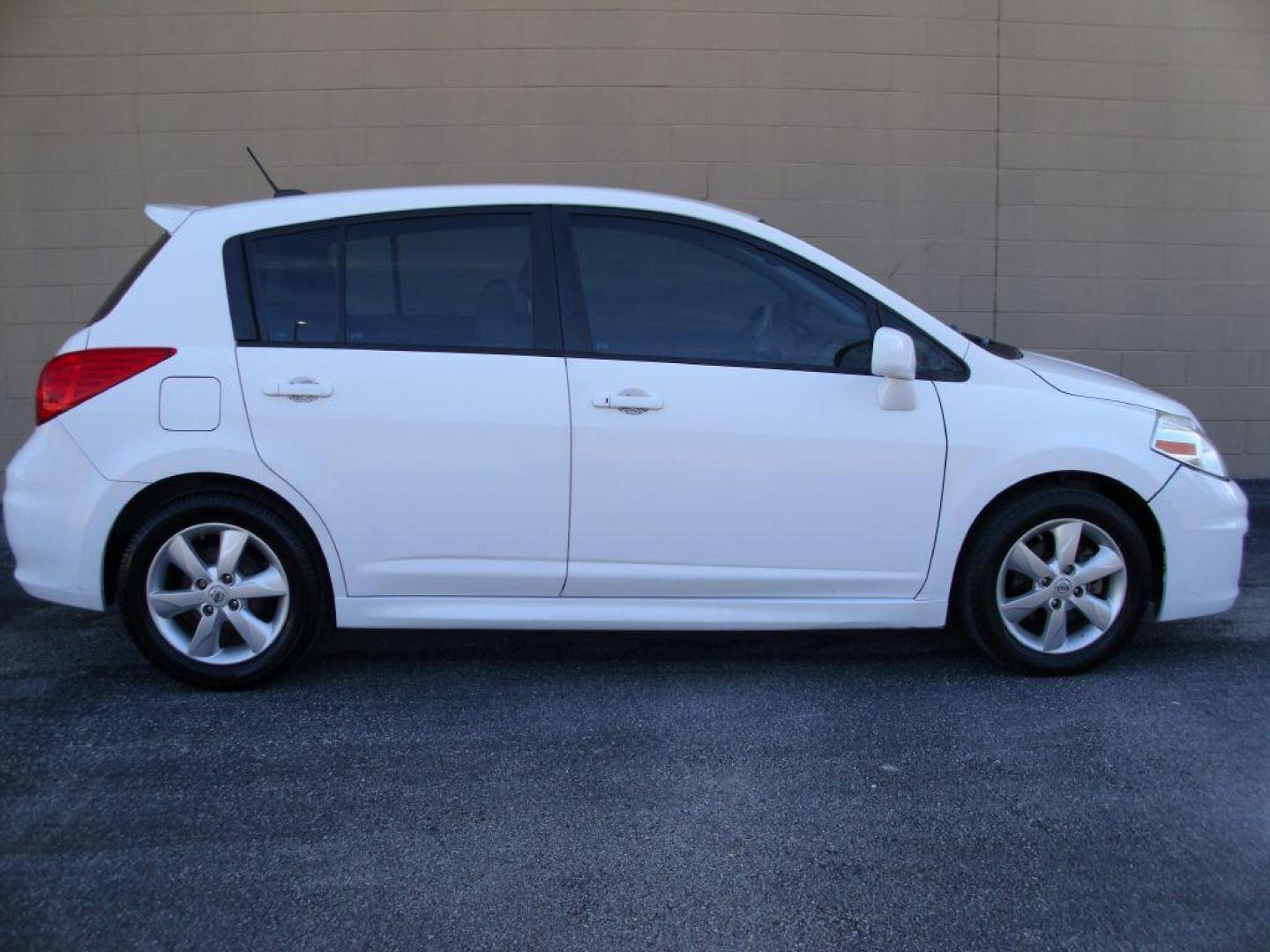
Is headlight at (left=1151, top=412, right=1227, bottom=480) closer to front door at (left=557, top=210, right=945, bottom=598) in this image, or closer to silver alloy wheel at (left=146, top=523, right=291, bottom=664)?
front door at (left=557, top=210, right=945, bottom=598)

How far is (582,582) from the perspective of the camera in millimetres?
4688

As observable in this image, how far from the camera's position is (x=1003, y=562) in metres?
4.76

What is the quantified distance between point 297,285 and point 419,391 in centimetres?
63

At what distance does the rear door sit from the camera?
15.0ft

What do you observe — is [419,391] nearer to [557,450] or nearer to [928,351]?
[557,450]

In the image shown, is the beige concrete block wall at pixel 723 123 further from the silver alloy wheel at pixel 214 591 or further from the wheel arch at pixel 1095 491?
the silver alloy wheel at pixel 214 591

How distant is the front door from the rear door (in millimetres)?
133

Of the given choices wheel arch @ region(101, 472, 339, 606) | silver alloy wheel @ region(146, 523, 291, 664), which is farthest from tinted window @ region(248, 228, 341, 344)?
silver alloy wheel @ region(146, 523, 291, 664)

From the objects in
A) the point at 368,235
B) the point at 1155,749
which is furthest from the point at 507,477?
the point at 1155,749

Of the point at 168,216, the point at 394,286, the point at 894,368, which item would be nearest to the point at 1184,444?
the point at 894,368

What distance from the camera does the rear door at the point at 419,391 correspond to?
4582 mm

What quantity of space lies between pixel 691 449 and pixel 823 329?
68cm

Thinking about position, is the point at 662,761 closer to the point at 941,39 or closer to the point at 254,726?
the point at 254,726

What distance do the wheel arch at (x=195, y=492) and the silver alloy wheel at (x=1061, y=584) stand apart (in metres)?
2.50
